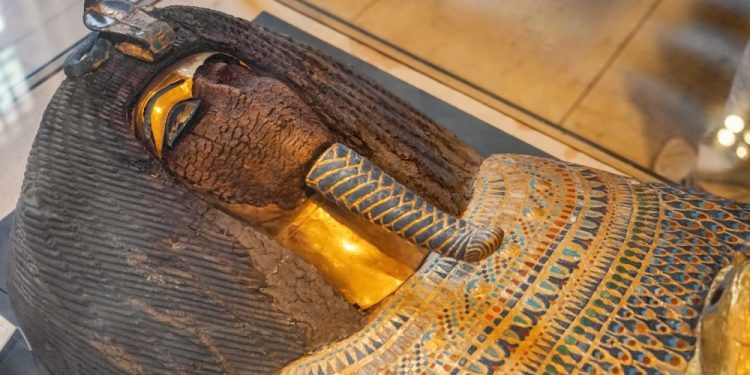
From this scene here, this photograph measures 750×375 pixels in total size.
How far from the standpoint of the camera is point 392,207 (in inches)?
65.6

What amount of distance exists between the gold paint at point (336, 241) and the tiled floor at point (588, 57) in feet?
5.08

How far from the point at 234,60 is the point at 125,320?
0.70 m

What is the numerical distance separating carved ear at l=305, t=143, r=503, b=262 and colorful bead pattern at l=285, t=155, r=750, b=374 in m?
0.16

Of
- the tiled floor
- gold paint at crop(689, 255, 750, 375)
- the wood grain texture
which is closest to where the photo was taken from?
gold paint at crop(689, 255, 750, 375)

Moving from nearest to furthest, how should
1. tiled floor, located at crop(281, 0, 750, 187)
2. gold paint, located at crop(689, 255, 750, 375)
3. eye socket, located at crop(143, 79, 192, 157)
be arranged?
gold paint, located at crop(689, 255, 750, 375) → eye socket, located at crop(143, 79, 192, 157) → tiled floor, located at crop(281, 0, 750, 187)

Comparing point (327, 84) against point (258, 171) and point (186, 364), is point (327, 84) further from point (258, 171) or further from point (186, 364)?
point (186, 364)

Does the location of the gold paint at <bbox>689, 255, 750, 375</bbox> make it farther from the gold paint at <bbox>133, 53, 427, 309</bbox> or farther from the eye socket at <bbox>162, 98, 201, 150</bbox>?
the eye socket at <bbox>162, 98, 201, 150</bbox>

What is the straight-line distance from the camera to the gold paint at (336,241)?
5.87ft

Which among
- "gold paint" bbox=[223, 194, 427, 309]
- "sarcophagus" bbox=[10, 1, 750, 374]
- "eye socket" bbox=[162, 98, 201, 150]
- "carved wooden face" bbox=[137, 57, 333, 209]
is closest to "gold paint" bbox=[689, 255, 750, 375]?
"sarcophagus" bbox=[10, 1, 750, 374]

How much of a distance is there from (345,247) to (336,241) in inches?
1.0

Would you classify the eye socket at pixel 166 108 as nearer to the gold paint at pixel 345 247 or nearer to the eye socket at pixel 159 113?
the eye socket at pixel 159 113

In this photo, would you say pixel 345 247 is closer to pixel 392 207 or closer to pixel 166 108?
pixel 392 207

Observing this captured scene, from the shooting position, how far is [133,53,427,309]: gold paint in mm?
1790

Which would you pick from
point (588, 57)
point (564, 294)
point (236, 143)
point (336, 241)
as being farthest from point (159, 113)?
point (588, 57)
